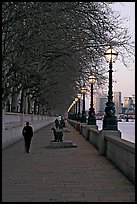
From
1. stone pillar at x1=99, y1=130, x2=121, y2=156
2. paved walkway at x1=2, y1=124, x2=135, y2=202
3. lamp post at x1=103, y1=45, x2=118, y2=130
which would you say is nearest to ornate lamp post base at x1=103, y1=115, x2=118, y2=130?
lamp post at x1=103, y1=45, x2=118, y2=130

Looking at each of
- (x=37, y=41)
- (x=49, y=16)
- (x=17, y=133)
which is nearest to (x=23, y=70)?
(x=37, y=41)

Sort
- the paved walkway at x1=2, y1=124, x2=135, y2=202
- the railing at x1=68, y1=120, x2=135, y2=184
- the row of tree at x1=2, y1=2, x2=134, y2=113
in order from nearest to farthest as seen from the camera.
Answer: the paved walkway at x1=2, y1=124, x2=135, y2=202 → the railing at x1=68, y1=120, x2=135, y2=184 → the row of tree at x1=2, y1=2, x2=134, y2=113

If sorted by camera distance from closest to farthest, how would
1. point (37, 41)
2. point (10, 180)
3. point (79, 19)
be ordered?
point (10, 180) < point (79, 19) < point (37, 41)

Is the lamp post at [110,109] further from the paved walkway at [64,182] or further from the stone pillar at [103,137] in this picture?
the paved walkway at [64,182]

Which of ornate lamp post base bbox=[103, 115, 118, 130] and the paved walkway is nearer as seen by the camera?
the paved walkway

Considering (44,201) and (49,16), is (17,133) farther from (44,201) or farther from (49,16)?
(44,201)

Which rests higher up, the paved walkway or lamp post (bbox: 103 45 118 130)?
lamp post (bbox: 103 45 118 130)

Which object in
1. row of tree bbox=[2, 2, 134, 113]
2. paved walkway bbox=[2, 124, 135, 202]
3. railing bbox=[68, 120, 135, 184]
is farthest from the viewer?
row of tree bbox=[2, 2, 134, 113]

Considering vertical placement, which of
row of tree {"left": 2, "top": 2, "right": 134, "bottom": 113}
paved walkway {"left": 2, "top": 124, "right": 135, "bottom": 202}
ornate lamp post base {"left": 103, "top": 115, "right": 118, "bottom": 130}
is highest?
row of tree {"left": 2, "top": 2, "right": 134, "bottom": 113}

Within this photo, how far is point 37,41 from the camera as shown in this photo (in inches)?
838

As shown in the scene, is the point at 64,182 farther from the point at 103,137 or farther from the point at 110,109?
the point at 110,109

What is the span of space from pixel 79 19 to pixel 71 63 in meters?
10.7

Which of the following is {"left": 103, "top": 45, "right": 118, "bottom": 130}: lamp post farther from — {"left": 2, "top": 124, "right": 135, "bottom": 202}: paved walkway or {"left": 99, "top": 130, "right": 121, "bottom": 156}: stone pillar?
{"left": 2, "top": 124, "right": 135, "bottom": 202}: paved walkway

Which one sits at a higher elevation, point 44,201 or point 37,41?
point 37,41
